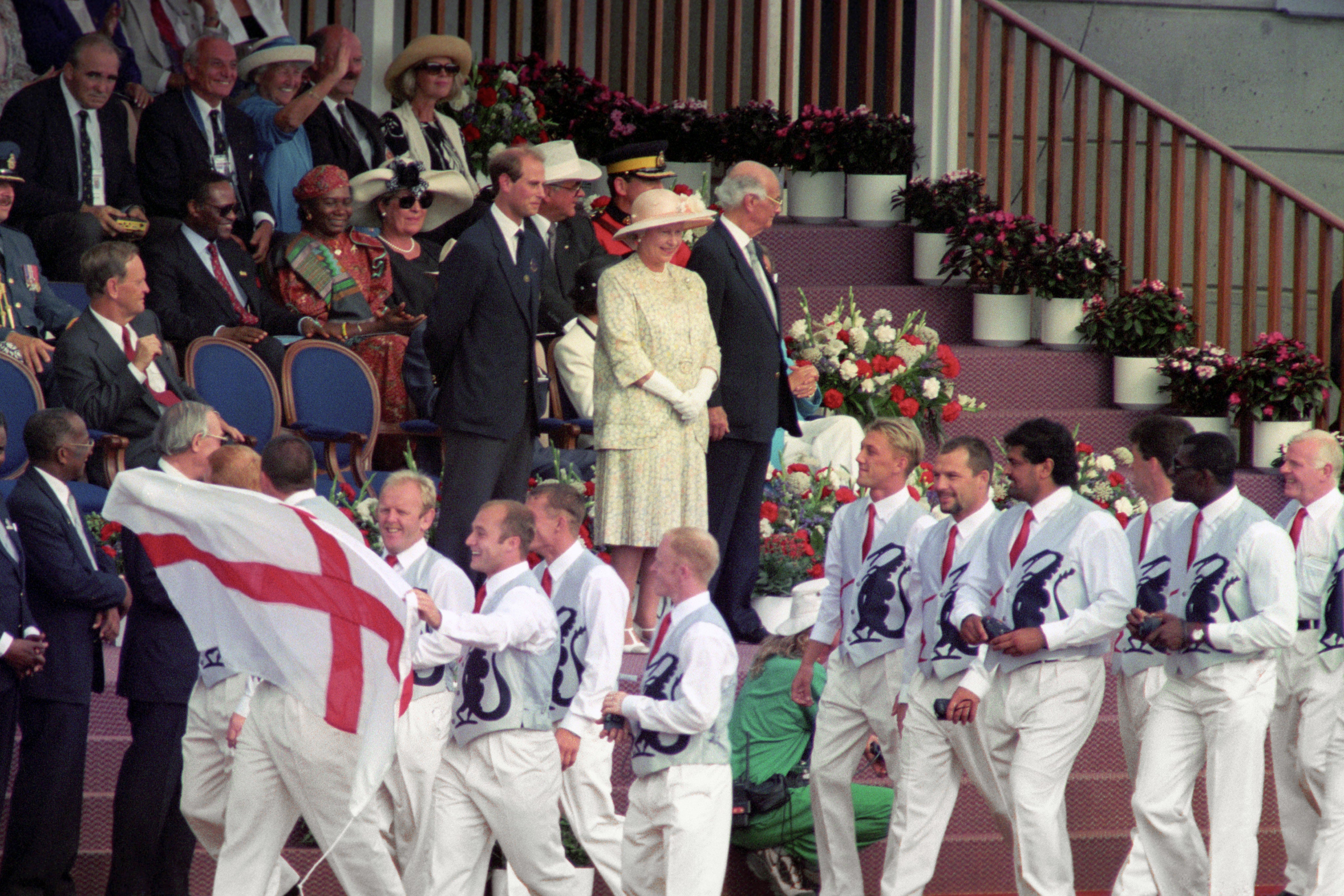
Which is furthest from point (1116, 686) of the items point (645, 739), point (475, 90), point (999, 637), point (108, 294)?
Result: point (475, 90)

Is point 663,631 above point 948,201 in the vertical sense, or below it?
below

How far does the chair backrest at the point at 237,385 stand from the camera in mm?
7934

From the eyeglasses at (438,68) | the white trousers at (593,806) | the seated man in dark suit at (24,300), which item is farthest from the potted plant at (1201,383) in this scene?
the seated man in dark suit at (24,300)

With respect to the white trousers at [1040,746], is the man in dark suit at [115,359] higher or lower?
higher

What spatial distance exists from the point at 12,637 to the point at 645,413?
246 cm

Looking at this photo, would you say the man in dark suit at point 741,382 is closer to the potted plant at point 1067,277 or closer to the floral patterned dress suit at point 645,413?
the floral patterned dress suit at point 645,413

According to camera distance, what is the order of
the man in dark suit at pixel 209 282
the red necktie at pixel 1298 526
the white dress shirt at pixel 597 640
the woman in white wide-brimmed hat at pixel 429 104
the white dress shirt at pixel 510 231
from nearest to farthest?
the white dress shirt at pixel 597 640 → the red necktie at pixel 1298 526 → the white dress shirt at pixel 510 231 → the man in dark suit at pixel 209 282 → the woman in white wide-brimmed hat at pixel 429 104

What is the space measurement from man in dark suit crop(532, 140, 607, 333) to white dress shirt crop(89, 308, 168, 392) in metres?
1.53

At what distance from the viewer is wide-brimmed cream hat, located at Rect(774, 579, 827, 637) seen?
6281 mm

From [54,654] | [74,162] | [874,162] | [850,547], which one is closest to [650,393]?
[850,547]

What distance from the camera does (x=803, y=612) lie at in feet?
21.0

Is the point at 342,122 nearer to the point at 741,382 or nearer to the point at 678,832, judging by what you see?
the point at 741,382

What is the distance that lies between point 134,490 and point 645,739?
1503 millimetres

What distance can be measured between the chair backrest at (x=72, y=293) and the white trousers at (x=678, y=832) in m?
4.12
